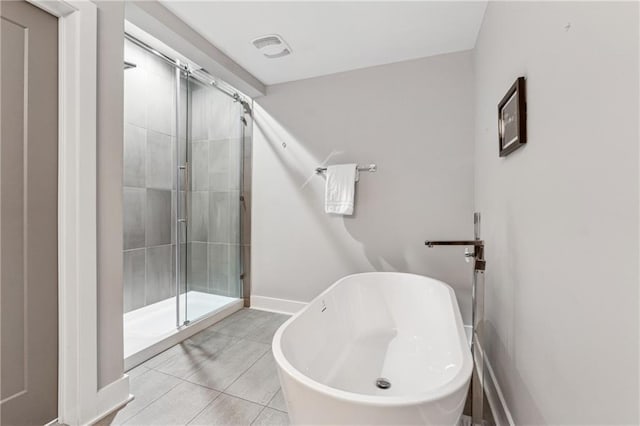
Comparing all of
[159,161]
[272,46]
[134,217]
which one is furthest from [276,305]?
[272,46]

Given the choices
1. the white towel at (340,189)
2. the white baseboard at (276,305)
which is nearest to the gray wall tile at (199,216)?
the white baseboard at (276,305)

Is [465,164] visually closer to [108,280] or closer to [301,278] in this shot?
[301,278]

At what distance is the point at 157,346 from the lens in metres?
2.04

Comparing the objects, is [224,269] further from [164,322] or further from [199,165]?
[199,165]

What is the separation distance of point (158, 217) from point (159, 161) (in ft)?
1.93

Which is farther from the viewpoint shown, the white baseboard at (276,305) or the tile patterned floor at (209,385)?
the white baseboard at (276,305)

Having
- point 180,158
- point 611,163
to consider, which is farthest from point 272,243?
point 611,163

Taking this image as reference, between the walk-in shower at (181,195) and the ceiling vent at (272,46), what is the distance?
62 centimetres

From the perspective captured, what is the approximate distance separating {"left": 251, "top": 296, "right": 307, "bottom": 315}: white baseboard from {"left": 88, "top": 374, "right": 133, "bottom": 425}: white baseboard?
→ 57.5 inches

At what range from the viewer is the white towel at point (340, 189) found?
2533 mm

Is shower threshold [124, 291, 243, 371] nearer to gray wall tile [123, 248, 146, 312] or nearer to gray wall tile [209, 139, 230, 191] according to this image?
gray wall tile [123, 248, 146, 312]

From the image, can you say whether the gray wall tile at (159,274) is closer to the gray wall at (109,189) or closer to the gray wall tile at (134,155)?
the gray wall tile at (134,155)

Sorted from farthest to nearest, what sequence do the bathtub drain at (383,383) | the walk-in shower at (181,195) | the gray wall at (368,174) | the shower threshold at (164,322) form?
the walk-in shower at (181,195), the gray wall at (368,174), the shower threshold at (164,322), the bathtub drain at (383,383)

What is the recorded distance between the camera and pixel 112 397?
57.9 inches
